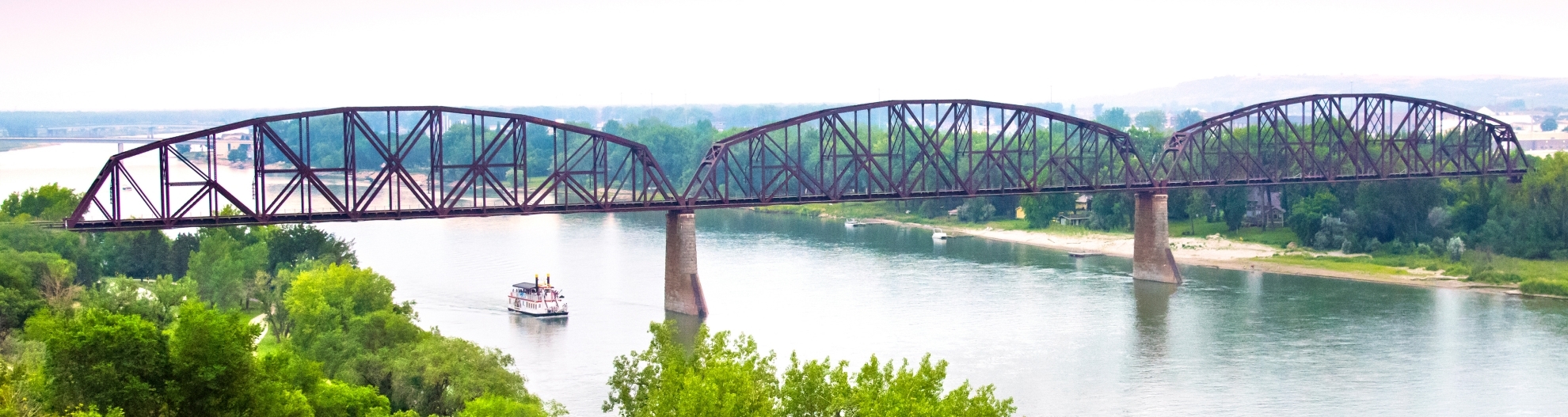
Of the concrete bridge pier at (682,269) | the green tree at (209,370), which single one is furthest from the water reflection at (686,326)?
the green tree at (209,370)

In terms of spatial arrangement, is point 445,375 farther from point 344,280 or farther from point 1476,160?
point 1476,160

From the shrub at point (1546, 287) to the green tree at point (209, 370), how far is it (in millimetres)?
70902

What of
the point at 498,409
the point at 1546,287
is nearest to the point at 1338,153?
the point at 1546,287

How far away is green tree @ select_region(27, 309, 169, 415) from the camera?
1259 inches

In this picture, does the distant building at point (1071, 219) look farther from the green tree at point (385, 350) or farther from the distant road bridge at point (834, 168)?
the green tree at point (385, 350)

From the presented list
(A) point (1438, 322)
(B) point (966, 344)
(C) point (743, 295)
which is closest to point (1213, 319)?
(A) point (1438, 322)

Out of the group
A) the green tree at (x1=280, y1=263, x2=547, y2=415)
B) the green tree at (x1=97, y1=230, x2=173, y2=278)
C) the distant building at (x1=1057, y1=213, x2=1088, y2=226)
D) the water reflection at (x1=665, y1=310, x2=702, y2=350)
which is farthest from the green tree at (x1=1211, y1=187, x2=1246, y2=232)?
the green tree at (x1=97, y1=230, x2=173, y2=278)

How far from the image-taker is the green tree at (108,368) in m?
32.0

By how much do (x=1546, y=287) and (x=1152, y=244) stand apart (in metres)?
19.7

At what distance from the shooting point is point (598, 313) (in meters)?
77.2

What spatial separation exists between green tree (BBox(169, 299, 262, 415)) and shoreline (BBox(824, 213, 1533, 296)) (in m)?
70.4

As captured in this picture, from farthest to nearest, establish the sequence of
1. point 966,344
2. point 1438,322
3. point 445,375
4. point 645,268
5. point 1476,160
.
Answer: point 1476,160
point 645,268
point 1438,322
point 966,344
point 445,375

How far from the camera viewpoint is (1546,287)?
279 ft

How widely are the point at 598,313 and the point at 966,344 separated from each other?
59.1 feet
